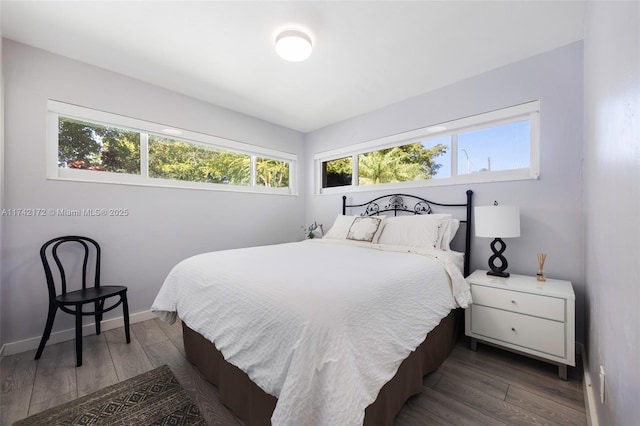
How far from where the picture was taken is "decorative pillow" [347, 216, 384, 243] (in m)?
2.70

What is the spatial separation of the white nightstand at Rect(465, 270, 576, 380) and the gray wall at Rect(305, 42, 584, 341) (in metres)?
0.25

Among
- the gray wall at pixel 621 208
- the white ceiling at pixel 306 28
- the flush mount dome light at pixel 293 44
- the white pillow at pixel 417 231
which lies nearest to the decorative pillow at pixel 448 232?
the white pillow at pixel 417 231

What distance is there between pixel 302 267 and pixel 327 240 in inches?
55.0

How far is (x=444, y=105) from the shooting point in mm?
2779

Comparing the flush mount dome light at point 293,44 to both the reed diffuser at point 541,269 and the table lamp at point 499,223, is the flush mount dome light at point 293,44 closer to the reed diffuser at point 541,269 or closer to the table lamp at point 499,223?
the table lamp at point 499,223

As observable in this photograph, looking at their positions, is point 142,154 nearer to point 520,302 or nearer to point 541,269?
point 520,302

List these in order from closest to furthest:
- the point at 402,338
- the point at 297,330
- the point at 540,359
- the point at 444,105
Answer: the point at 297,330, the point at 402,338, the point at 540,359, the point at 444,105

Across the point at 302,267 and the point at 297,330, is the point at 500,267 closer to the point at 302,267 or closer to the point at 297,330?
the point at 302,267

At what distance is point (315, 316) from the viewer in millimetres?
1008

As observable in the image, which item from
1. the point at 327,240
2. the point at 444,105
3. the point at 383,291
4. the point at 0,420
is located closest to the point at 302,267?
the point at 383,291

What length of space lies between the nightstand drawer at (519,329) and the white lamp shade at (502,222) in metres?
0.60

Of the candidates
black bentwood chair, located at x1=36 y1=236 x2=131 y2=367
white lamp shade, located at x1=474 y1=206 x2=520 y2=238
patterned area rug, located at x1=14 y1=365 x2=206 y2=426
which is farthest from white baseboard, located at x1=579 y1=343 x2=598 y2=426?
black bentwood chair, located at x1=36 y1=236 x2=131 y2=367

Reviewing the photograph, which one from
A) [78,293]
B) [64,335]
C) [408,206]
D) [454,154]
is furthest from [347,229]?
[64,335]

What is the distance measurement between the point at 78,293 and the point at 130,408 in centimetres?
120
